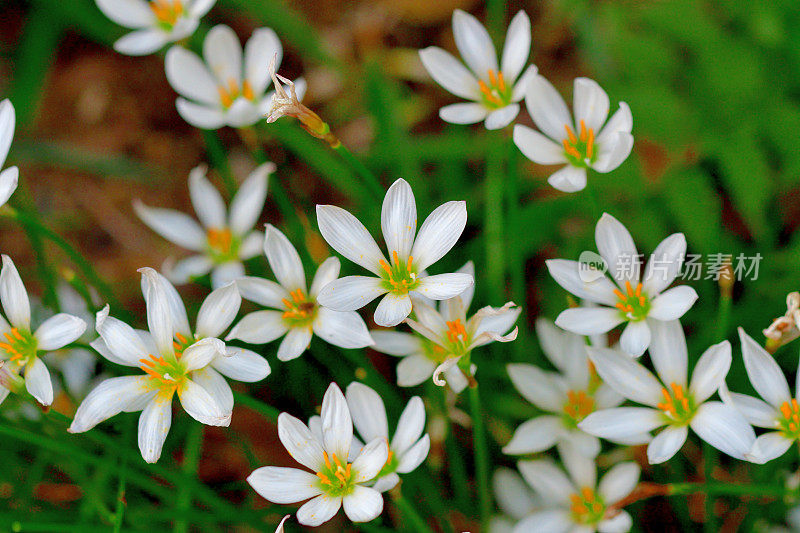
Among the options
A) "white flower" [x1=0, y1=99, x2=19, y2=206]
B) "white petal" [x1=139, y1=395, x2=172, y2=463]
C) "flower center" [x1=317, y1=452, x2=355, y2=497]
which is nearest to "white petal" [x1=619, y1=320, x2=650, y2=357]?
"flower center" [x1=317, y1=452, x2=355, y2=497]

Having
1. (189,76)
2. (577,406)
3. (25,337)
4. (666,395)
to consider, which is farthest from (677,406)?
(189,76)

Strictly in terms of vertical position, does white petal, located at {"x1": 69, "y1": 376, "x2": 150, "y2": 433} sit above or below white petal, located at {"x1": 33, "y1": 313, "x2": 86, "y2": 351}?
below

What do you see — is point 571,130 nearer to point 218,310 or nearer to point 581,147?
point 581,147

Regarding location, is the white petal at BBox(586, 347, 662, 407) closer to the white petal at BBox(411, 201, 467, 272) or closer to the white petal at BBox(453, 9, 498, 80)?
the white petal at BBox(411, 201, 467, 272)

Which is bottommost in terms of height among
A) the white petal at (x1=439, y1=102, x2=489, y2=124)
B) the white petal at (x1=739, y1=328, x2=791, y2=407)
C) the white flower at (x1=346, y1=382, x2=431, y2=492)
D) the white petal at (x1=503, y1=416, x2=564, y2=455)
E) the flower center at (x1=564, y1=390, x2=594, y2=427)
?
the white petal at (x1=503, y1=416, x2=564, y2=455)

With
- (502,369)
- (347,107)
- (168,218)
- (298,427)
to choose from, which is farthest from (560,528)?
(347,107)

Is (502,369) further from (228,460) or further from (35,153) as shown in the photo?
(35,153)
